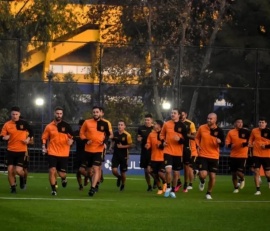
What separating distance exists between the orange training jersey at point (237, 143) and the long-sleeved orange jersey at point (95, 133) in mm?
4911

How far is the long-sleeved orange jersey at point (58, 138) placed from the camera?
2806 cm

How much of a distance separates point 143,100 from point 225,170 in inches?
177

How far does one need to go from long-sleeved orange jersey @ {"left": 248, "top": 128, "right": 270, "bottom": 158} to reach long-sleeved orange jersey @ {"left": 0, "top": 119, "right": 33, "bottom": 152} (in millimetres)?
6601

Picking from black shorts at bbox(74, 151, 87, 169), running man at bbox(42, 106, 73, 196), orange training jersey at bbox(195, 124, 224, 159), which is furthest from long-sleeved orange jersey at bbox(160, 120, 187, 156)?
black shorts at bbox(74, 151, 87, 169)

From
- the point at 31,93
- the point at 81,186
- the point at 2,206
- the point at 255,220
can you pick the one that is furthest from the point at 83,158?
the point at 31,93

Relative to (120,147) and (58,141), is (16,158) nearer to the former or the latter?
(58,141)

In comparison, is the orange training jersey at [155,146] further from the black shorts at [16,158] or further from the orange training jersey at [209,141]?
the black shorts at [16,158]

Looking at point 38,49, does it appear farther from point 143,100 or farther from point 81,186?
point 81,186

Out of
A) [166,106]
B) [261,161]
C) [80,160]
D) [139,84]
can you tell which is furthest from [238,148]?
[139,84]

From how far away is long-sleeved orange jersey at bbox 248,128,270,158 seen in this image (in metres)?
31.4

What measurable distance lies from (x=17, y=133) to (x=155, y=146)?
13.4 ft

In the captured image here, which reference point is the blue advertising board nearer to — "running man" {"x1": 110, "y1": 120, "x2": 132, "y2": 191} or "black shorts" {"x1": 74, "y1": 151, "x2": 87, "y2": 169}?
"running man" {"x1": 110, "y1": 120, "x2": 132, "y2": 191}

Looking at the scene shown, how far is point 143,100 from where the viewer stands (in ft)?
146

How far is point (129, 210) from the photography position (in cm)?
2256
